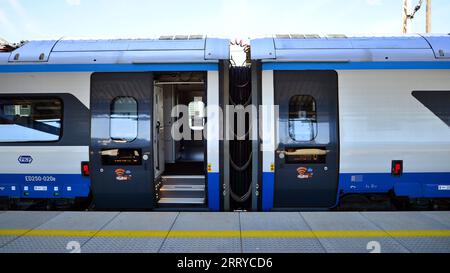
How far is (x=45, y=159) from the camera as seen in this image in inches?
212

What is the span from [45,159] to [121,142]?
126cm

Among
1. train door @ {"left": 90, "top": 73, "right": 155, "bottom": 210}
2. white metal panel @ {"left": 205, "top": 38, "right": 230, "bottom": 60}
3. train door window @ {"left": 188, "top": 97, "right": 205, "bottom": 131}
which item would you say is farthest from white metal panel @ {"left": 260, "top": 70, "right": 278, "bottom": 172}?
train door window @ {"left": 188, "top": 97, "right": 205, "bottom": 131}

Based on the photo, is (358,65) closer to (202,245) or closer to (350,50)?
(350,50)

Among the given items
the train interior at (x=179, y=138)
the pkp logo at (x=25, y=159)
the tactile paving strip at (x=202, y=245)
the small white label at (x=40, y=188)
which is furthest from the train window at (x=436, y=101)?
the pkp logo at (x=25, y=159)

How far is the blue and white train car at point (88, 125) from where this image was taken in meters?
5.29

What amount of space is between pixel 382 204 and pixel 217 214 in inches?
108

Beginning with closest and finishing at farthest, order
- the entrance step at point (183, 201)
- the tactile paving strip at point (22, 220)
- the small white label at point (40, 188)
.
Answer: the tactile paving strip at point (22, 220) < the small white label at point (40, 188) < the entrance step at point (183, 201)

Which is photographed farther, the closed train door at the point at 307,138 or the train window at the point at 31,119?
the train window at the point at 31,119

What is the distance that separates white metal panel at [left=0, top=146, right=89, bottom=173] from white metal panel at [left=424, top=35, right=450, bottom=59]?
18.7 ft

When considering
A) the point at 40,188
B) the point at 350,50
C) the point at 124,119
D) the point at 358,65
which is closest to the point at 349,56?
the point at 350,50

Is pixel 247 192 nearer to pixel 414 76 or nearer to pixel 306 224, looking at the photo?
pixel 306 224

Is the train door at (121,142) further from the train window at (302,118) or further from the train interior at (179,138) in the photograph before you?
the train window at (302,118)

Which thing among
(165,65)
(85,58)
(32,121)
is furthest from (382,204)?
(32,121)

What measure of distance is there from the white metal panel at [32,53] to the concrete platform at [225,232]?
2.40 meters
